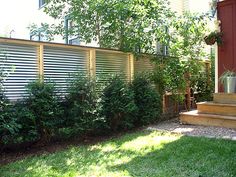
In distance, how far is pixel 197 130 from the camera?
21.8 ft

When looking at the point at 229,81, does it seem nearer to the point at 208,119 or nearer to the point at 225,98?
the point at 225,98

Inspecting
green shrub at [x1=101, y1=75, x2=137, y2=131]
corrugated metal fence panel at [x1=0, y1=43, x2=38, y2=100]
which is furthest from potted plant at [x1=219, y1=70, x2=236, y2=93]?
corrugated metal fence panel at [x1=0, y1=43, x2=38, y2=100]

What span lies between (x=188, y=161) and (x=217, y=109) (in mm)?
3357

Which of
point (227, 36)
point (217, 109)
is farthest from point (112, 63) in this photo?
point (227, 36)

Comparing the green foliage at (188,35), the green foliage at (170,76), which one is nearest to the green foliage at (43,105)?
the green foliage at (170,76)

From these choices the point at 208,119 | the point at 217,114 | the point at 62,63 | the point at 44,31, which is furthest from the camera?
the point at 44,31

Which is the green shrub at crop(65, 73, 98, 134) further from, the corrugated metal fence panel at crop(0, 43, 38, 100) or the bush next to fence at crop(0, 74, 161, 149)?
the corrugated metal fence panel at crop(0, 43, 38, 100)

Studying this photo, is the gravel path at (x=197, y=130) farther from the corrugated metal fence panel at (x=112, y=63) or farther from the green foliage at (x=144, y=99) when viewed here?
the corrugated metal fence panel at (x=112, y=63)

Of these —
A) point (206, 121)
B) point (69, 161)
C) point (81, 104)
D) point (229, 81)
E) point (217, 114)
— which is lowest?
point (69, 161)

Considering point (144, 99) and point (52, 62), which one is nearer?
point (52, 62)

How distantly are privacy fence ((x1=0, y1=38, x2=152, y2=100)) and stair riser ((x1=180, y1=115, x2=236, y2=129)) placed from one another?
5.78 feet

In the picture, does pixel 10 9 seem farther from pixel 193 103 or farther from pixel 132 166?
pixel 132 166

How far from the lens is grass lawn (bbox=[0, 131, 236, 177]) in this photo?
3.98 metres

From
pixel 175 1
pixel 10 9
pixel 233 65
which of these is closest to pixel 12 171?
pixel 233 65
